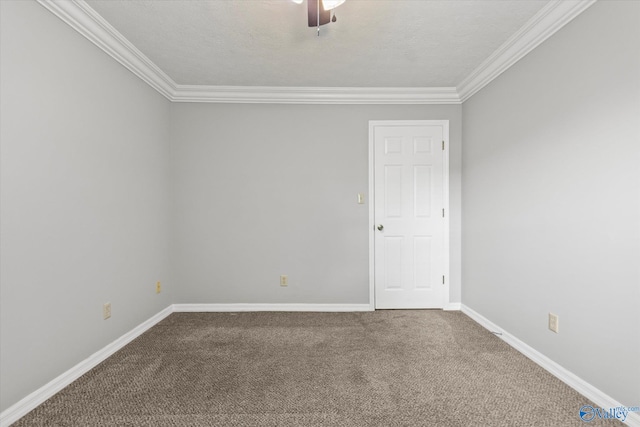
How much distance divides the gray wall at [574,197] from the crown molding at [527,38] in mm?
59

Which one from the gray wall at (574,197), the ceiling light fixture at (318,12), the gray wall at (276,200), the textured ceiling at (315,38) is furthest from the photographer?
the gray wall at (276,200)

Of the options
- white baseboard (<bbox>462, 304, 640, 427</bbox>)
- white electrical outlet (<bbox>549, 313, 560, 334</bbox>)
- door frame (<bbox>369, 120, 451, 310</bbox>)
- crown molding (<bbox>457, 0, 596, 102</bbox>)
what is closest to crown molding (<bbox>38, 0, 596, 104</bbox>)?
crown molding (<bbox>457, 0, 596, 102</bbox>)

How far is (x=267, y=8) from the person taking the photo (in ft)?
7.12

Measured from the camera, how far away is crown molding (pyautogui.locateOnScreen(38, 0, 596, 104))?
2115 millimetres

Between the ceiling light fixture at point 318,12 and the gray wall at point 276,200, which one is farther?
the gray wall at point 276,200

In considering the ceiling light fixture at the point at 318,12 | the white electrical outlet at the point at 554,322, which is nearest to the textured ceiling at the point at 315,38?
the ceiling light fixture at the point at 318,12

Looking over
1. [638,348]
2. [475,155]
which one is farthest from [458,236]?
[638,348]

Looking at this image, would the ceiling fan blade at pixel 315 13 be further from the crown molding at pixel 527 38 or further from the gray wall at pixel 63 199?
the gray wall at pixel 63 199

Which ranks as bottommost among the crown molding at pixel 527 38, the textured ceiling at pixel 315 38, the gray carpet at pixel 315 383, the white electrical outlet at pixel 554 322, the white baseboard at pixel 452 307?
the gray carpet at pixel 315 383

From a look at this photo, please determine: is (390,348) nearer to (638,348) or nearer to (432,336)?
(432,336)

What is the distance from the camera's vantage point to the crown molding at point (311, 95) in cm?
355

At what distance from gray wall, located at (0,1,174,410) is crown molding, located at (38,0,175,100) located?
6 cm

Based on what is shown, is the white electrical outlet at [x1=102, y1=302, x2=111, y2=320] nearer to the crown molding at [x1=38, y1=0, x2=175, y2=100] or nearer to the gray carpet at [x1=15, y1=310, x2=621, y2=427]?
the gray carpet at [x1=15, y1=310, x2=621, y2=427]

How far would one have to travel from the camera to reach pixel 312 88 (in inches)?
140
